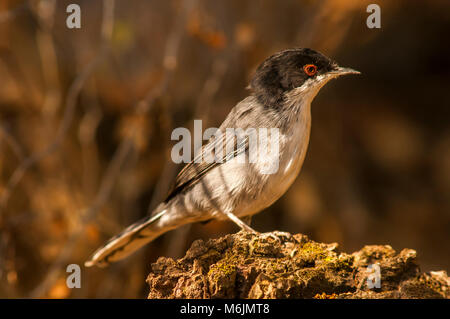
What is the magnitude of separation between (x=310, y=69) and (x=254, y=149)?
742 millimetres

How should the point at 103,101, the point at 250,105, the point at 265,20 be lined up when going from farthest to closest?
the point at 103,101 < the point at 265,20 < the point at 250,105

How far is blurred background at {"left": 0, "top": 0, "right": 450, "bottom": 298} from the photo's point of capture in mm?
6781

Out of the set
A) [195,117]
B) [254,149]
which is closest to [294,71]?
[254,149]

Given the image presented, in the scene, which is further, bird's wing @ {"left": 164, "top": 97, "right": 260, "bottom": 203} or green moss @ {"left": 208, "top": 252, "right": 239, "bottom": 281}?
bird's wing @ {"left": 164, "top": 97, "right": 260, "bottom": 203}

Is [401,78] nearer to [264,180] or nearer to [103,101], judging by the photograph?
[103,101]

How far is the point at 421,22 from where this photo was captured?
7910 millimetres

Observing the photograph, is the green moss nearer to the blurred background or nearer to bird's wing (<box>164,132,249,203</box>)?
bird's wing (<box>164,132,249,203</box>)

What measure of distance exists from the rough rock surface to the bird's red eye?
1332 mm

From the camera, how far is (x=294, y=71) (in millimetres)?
3762

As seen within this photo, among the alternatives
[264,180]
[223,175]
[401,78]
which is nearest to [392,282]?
[264,180]

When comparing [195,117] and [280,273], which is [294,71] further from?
[195,117]

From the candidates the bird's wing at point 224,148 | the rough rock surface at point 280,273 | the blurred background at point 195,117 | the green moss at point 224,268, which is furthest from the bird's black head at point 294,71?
the blurred background at point 195,117

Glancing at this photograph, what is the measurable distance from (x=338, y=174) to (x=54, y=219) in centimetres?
436

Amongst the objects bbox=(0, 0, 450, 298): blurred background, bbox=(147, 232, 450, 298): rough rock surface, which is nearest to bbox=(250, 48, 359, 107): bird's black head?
bbox=(147, 232, 450, 298): rough rock surface
